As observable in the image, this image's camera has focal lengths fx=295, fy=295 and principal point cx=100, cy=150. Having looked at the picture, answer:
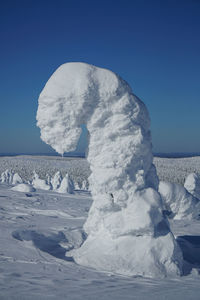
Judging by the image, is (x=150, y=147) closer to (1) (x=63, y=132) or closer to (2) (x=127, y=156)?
(2) (x=127, y=156)

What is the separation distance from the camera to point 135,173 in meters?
7.30

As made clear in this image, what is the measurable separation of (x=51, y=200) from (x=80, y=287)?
10692 mm

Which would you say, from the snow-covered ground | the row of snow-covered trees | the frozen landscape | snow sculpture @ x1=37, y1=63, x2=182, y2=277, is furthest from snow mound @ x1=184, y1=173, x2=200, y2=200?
snow sculpture @ x1=37, y1=63, x2=182, y2=277

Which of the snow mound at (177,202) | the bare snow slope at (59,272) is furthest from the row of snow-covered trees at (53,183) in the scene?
the bare snow slope at (59,272)

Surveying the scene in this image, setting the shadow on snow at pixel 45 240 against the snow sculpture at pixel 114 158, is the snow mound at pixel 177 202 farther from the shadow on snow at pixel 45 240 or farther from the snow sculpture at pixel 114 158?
the snow sculpture at pixel 114 158

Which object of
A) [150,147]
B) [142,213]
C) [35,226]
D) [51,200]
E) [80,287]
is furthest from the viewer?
[51,200]

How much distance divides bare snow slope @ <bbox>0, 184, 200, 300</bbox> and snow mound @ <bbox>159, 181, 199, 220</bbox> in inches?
115

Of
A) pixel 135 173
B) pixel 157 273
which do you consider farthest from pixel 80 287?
pixel 135 173

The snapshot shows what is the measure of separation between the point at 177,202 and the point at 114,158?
830cm

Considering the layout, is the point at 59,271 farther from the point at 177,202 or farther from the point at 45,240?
the point at 177,202

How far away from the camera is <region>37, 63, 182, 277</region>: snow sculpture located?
22.3ft

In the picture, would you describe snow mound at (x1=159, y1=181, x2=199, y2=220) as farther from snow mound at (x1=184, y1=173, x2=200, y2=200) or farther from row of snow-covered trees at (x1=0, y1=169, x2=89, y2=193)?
row of snow-covered trees at (x1=0, y1=169, x2=89, y2=193)

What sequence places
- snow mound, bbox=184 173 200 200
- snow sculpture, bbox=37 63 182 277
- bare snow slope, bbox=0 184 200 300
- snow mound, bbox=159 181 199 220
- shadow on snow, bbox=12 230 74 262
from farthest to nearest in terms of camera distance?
snow mound, bbox=184 173 200 200 < snow mound, bbox=159 181 199 220 < shadow on snow, bbox=12 230 74 262 < snow sculpture, bbox=37 63 182 277 < bare snow slope, bbox=0 184 200 300

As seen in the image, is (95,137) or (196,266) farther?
(196,266)
